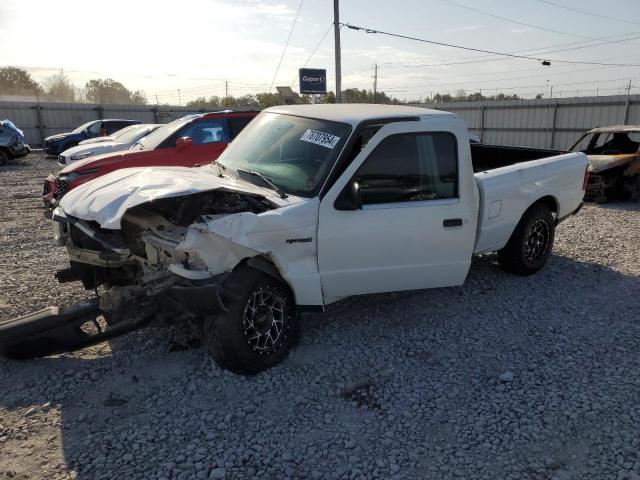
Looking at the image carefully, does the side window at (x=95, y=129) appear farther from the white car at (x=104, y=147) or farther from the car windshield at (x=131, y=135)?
the white car at (x=104, y=147)

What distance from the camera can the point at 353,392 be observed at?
12.3 ft

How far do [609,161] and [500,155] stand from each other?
16.2 feet

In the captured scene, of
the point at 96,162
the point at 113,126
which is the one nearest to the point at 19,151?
the point at 113,126

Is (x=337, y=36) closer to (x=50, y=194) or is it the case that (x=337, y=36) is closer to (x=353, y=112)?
(x=50, y=194)

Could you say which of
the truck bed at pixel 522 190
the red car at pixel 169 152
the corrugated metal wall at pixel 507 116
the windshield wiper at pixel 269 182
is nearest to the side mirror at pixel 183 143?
the red car at pixel 169 152

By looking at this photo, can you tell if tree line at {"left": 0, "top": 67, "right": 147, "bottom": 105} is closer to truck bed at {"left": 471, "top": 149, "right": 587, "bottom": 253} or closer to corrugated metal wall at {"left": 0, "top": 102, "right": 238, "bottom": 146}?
corrugated metal wall at {"left": 0, "top": 102, "right": 238, "bottom": 146}

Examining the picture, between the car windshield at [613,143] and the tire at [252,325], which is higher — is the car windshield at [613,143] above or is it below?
above

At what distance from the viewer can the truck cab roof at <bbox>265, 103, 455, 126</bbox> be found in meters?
4.40

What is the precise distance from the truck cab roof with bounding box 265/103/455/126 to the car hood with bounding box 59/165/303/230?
0.93 metres

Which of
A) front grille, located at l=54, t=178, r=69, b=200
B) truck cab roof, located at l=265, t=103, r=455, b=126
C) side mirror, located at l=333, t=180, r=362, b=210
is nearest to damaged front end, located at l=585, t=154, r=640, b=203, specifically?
truck cab roof, located at l=265, t=103, r=455, b=126

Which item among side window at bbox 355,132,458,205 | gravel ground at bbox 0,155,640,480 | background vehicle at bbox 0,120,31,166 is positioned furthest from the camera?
background vehicle at bbox 0,120,31,166

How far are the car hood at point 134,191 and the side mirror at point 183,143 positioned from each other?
14.5 feet

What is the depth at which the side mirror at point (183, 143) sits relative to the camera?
347 inches

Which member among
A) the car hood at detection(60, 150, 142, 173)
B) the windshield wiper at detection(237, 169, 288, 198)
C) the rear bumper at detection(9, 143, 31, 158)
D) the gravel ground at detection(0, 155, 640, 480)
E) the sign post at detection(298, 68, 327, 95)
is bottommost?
the gravel ground at detection(0, 155, 640, 480)
